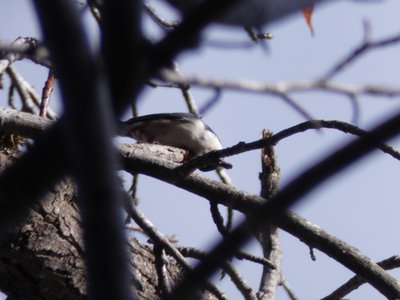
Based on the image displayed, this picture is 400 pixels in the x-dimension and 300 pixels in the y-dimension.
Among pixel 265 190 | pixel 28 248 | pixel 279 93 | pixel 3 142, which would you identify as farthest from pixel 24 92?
pixel 279 93

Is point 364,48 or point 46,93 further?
point 46,93

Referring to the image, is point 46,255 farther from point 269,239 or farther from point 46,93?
point 269,239

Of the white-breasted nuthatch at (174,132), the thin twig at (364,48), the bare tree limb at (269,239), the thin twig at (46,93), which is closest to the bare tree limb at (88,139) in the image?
the thin twig at (364,48)

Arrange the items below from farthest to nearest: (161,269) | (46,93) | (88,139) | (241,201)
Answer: (46,93), (241,201), (161,269), (88,139)

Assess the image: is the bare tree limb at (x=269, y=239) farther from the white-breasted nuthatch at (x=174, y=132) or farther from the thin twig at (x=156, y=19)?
the white-breasted nuthatch at (x=174, y=132)

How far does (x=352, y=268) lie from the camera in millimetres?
2225

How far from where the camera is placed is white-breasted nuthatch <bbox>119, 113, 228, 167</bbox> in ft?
13.0

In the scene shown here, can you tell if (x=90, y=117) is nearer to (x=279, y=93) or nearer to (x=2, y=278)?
(x=279, y=93)

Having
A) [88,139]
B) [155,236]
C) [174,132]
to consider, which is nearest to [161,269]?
[155,236]

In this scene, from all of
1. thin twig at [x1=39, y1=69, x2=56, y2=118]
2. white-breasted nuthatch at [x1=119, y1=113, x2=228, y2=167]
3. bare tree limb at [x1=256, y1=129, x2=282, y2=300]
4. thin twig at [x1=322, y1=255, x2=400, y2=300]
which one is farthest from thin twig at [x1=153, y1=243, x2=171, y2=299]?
white-breasted nuthatch at [x1=119, y1=113, x2=228, y2=167]

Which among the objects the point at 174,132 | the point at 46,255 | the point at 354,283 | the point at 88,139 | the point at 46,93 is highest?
the point at 174,132

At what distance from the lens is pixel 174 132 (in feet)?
13.3

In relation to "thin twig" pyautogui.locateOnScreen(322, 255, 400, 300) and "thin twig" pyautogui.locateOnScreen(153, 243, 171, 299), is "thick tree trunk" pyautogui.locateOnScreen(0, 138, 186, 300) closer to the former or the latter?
"thin twig" pyautogui.locateOnScreen(153, 243, 171, 299)

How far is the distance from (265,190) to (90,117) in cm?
206
